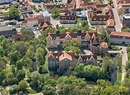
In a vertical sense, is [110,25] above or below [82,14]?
below

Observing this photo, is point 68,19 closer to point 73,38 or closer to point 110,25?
point 110,25

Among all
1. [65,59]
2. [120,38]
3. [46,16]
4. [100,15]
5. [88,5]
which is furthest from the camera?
[88,5]

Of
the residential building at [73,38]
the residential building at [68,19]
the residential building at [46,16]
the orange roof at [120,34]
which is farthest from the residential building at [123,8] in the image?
the residential building at [46,16]

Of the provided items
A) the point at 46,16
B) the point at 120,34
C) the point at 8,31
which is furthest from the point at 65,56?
the point at 46,16

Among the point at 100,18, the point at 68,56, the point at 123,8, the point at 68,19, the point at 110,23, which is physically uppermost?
the point at 123,8

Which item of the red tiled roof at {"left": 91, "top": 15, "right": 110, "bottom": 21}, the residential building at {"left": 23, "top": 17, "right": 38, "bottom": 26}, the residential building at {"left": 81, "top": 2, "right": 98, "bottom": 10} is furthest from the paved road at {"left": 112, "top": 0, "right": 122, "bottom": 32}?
the residential building at {"left": 23, "top": 17, "right": 38, "bottom": 26}

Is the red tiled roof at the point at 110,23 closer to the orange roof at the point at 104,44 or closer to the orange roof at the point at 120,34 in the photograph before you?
the orange roof at the point at 120,34

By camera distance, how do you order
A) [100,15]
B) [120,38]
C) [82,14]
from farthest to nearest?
[82,14]
[100,15]
[120,38]

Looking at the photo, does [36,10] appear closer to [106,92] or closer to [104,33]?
[104,33]

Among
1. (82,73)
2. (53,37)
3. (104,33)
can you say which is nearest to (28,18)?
(53,37)
